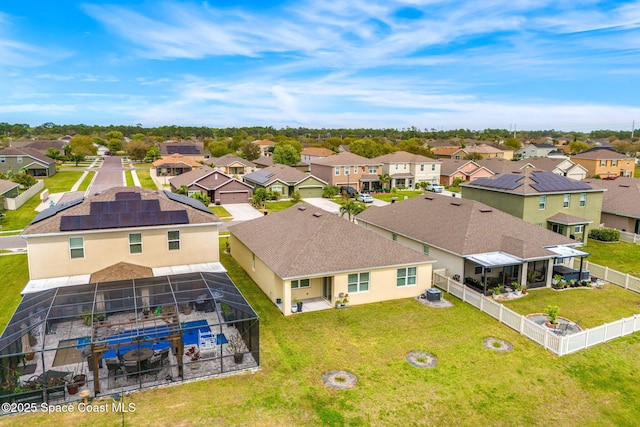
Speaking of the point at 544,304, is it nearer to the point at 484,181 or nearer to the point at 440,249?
the point at 440,249

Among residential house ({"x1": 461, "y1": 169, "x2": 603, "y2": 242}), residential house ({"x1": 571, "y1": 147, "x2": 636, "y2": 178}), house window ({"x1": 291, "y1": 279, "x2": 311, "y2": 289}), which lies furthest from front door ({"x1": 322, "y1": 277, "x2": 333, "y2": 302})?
residential house ({"x1": 571, "y1": 147, "x2": 636, "y2": 178})

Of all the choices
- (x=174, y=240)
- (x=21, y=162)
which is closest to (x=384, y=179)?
(x=174, y=240)

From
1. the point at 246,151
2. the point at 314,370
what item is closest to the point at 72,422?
the point at 314,370

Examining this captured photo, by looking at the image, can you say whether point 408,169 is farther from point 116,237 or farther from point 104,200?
point 116,237

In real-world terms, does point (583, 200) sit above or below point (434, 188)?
above

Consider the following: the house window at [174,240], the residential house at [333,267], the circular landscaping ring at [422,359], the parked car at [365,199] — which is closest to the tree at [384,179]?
the parked car at [365,199]

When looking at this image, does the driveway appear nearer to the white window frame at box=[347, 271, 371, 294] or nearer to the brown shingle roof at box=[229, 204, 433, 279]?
the brown shingle roof at box=[229, 204, 433, 279]
